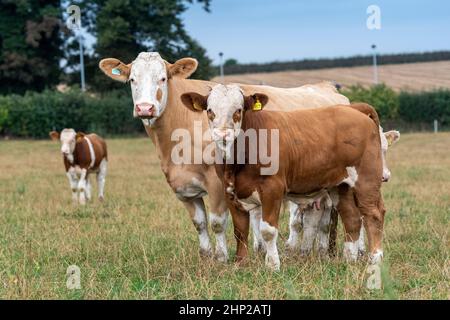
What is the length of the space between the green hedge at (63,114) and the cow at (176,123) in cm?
3614

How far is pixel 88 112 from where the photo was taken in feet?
143

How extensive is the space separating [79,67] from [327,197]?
47367mm

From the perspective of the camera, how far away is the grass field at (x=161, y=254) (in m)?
5.95

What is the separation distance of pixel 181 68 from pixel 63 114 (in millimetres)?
36706

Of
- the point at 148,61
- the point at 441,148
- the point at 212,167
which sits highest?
the point at 148,61

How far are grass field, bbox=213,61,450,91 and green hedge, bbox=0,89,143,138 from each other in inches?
466

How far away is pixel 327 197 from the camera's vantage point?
8156 mm

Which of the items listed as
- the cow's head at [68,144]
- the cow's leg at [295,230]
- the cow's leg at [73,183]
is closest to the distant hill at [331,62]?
the cow's head at [68,144]

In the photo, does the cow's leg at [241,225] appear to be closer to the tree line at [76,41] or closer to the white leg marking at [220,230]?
the white leg marking at [220,230]

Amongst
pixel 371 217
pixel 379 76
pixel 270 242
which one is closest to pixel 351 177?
pixel 371 217

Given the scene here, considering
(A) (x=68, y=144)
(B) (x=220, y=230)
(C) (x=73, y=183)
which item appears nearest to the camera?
(B) (x=220, y=230)

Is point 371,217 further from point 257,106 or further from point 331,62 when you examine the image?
point 331,62
